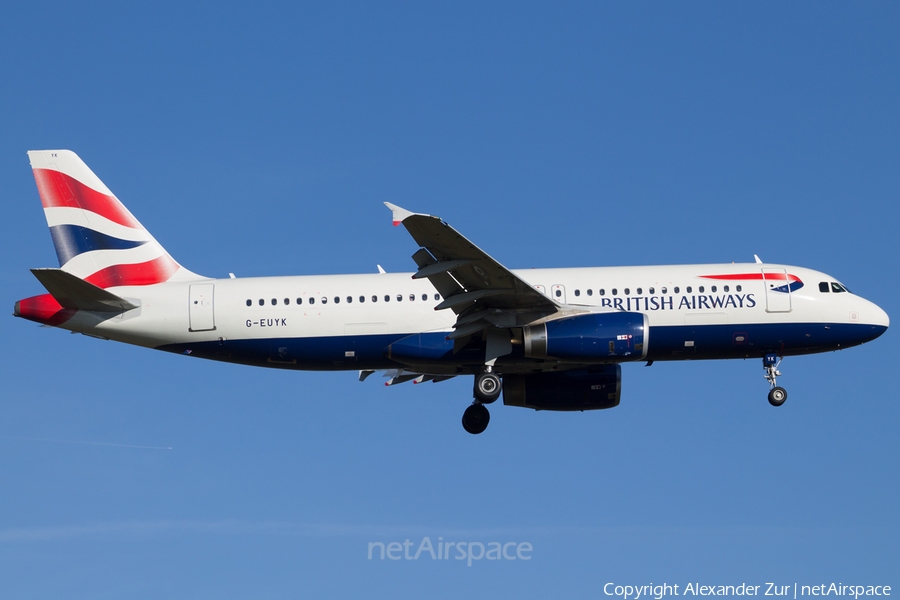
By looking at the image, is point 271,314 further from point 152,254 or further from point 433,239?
point 433,239

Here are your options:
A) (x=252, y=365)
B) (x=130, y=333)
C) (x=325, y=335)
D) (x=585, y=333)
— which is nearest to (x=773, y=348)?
(x=585, y=333)

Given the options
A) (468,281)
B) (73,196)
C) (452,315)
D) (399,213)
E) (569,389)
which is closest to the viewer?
(399,213)

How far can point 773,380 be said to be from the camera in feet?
110

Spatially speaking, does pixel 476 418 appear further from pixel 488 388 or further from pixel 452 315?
pixel 452 315

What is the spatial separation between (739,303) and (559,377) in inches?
265

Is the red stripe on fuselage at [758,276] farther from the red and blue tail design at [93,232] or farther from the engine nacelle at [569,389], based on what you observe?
the red and blue tail design at [93,232]

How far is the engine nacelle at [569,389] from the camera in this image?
1367 inches

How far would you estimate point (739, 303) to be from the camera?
32.4 m

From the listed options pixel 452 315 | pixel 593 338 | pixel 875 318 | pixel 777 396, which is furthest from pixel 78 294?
pixel 875 318

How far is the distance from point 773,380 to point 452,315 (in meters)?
11.2

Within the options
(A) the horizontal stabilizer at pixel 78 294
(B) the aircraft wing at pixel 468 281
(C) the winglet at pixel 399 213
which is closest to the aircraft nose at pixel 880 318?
(B) the aircraft wing at pixel 468 281

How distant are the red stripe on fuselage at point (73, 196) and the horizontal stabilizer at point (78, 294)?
3873mm

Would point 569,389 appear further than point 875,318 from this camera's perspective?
Yes

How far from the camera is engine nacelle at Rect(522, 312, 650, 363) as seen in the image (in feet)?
98.5
